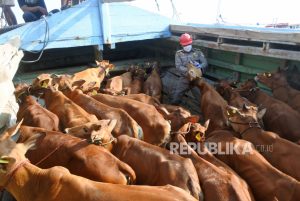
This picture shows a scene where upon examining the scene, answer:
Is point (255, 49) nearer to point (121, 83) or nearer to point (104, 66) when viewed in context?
point (121, 83)

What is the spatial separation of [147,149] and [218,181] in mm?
943

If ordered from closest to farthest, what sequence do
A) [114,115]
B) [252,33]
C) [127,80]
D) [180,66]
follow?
[114,115], [252,33], [180,66], [127,80]

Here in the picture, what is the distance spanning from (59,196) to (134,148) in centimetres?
124

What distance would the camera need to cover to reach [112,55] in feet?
33.0

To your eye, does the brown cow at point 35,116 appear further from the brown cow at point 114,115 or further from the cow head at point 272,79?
the cow head at point 272,79

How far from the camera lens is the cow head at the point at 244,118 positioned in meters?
5.01

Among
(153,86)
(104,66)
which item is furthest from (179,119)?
(104,66)

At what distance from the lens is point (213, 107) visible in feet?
20.2

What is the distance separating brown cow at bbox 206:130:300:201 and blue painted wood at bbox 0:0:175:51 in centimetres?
429

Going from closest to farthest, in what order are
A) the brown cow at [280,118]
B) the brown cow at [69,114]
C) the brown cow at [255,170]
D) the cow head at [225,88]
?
the brown cow at [255,170], the brown cow at [69,114], the brown cow at [280,118], the cow head at [225,88]

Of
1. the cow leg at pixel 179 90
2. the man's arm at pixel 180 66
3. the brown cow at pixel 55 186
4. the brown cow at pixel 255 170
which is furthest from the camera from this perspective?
the man's arm at pixel 180 66

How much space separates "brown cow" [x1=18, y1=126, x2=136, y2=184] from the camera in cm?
382

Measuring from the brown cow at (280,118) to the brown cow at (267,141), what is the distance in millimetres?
410

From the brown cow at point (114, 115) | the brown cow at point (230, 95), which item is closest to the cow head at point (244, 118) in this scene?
the brown cow at point (230, 95)
